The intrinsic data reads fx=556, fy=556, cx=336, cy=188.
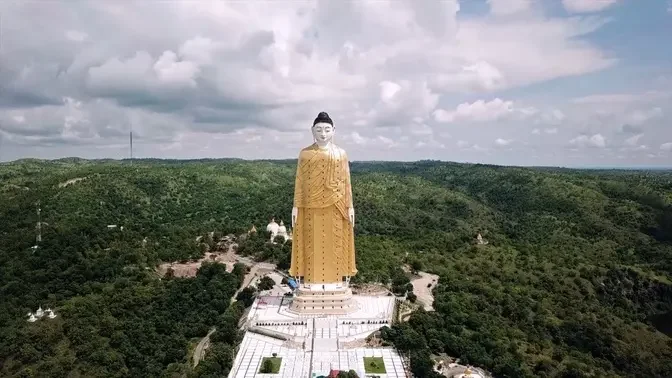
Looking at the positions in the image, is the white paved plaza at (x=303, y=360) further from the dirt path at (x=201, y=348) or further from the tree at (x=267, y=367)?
the dirt path at (x=201, y=348)

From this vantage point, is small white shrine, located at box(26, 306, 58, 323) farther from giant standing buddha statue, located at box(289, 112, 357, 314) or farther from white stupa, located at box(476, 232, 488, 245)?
white stupa, located at box(476, 232, 488, 245)

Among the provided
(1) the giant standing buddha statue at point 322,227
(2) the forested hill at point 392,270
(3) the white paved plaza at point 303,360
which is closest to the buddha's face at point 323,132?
(1) the giant standing buddha statue at point 322,227

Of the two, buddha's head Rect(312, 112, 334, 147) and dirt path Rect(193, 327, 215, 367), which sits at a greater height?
buddha's head Rect(312, 112, 334, 147)

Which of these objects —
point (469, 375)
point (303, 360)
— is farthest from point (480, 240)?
point (303, 360)

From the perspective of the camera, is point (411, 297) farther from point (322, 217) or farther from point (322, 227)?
point (322, 217)

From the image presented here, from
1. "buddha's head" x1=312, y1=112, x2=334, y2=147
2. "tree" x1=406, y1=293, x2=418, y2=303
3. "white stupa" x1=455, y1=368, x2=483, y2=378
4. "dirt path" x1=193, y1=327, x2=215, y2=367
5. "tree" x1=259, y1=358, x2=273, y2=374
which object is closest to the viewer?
"white stupa" x1=455, y1=368, x2=483, y2=378

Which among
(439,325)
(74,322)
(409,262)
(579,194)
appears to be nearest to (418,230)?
(409,262)

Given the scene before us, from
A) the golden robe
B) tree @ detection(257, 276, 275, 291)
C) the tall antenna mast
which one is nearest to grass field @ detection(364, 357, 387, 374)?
the golden robe
